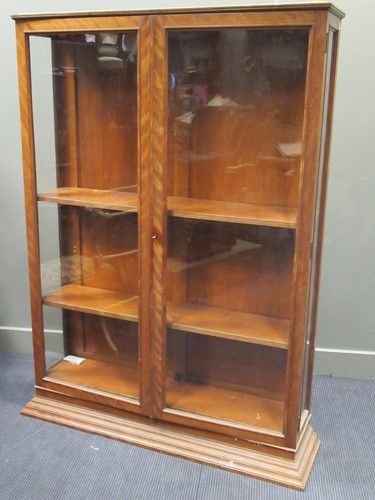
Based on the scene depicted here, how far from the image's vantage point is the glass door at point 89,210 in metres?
1.82

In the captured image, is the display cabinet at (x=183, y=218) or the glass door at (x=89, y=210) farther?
the glass door at (x=89, y=210)

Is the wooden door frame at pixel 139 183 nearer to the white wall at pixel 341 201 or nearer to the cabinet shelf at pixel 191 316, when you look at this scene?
the cabinet shelf at pixel 191 316

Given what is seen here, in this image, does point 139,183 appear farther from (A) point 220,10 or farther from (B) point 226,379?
(B) point 226,379

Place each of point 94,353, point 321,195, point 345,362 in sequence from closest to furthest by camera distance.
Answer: point 321,195 → point 94,353 → point 345,362

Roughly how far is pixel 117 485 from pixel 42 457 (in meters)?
0.30

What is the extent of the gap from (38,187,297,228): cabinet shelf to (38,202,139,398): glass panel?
0.17 ft

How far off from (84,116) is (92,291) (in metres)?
0.66

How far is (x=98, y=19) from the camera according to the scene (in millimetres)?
1636

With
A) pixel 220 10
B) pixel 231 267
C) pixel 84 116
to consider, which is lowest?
pixel 231 267

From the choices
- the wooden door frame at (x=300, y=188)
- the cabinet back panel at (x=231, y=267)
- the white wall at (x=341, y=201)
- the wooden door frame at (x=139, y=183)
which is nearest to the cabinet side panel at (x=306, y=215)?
the wooden door frame at (x=300, y=188)

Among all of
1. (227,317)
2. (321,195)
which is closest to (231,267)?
(227,317)

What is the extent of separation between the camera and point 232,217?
66.8 inches

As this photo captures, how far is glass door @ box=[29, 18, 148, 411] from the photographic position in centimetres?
182

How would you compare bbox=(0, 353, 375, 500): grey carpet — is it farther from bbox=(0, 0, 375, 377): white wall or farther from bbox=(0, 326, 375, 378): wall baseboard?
bbox=(0, 0, 375, 377): white wall
